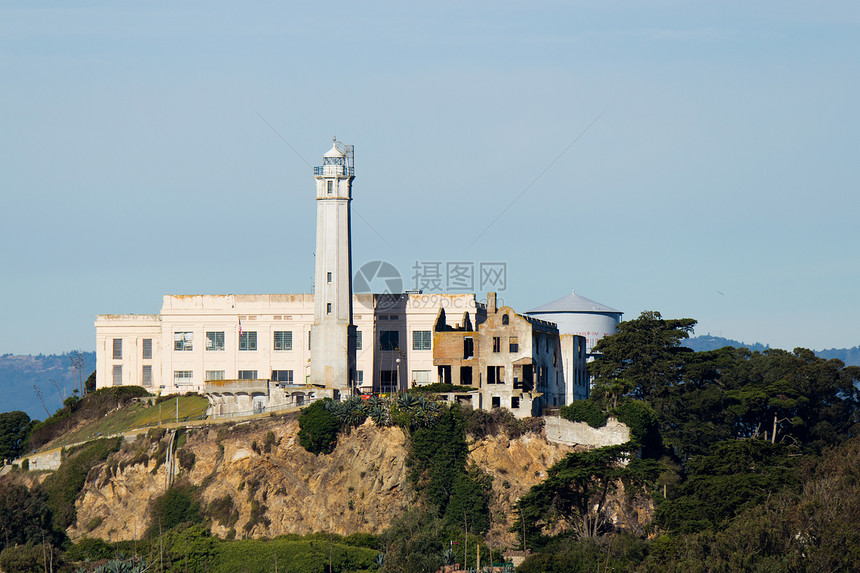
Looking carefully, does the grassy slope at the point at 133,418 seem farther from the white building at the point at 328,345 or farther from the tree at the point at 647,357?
the tree at the point at 647,357

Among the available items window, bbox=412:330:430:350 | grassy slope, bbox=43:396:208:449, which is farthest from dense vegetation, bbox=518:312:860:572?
grassy slope, bbox=43:396:208:449

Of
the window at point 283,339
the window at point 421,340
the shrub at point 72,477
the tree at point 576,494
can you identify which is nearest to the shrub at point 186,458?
the shrub at point 72,477

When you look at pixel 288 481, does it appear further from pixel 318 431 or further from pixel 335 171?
pixel 335 171

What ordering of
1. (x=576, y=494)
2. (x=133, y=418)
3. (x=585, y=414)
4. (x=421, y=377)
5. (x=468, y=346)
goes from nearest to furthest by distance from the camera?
(x=576, y=494), (x=585, y=414), (x=468, y=346), (x=133, y=418), (x=421, y=377)

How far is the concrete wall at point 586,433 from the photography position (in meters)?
73.1

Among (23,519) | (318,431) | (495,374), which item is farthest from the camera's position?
(495,374)

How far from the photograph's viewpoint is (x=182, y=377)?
9088 cm

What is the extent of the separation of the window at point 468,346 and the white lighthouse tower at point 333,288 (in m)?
8.27

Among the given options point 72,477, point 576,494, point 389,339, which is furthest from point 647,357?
point 72,477

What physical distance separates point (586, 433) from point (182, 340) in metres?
34.0

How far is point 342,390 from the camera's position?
79.8 metres

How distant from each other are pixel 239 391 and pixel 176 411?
5884 millimetres

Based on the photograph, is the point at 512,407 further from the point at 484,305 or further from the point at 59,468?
the point at 59,468

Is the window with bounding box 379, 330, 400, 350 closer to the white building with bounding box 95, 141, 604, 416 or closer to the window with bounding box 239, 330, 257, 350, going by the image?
the white building with bounding box 95, 141, 604, 416
